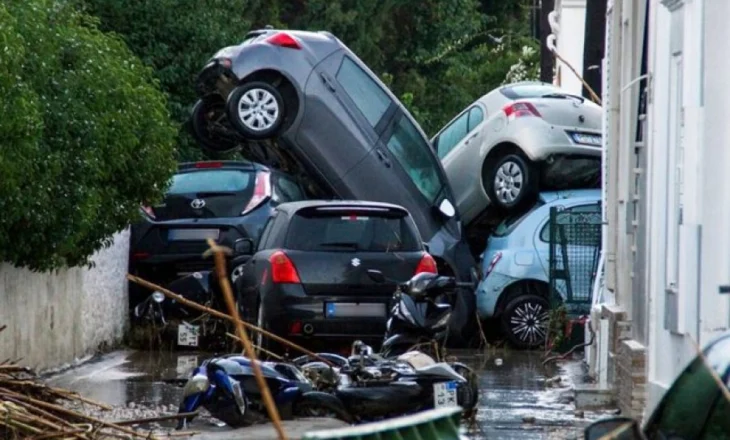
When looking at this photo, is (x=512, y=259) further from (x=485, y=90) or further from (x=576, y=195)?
(x=485, y=90)

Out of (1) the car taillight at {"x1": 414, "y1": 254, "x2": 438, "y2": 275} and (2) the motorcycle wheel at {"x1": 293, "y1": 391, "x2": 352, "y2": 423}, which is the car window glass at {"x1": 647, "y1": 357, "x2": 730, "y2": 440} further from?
(1) the car taillight at {"x1": 414, "y1": 254, "x2": 438, "y2": 275}

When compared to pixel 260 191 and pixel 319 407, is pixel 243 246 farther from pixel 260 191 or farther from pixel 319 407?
pixel 319 407

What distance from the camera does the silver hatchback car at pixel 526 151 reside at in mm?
20391

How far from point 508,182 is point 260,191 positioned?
309 cm

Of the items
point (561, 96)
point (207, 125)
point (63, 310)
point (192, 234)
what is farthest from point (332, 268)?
point (561, 96)

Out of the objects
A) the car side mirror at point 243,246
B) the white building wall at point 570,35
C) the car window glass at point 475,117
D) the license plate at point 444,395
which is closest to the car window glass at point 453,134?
the car window glass at point 475,117

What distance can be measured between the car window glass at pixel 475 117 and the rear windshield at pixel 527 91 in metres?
0.36

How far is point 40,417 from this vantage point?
31.0 feet

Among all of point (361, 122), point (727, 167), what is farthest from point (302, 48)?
point (727, 167)

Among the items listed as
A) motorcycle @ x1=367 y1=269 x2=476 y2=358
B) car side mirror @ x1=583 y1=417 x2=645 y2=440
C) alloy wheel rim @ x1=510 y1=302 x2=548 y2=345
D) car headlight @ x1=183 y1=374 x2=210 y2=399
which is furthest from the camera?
alloy wheel rim @ x1=510 y1=302 x2=548 y2=345

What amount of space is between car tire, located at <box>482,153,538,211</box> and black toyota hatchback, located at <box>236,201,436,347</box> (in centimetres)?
399

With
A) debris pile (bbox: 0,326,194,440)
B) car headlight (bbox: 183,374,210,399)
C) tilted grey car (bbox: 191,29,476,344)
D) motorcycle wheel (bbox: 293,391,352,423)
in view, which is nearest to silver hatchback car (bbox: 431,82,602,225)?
tilted grey car (bbox: 191,29,476,344)

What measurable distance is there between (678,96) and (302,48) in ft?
28.0

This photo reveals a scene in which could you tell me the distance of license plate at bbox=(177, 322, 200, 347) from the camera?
55.2ft
